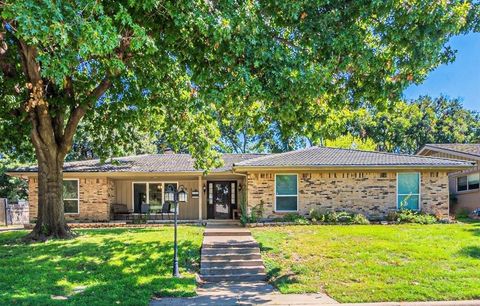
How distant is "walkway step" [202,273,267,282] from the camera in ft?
32.2

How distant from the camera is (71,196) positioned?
64.2 feet

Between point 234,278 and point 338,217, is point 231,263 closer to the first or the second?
point 234,278

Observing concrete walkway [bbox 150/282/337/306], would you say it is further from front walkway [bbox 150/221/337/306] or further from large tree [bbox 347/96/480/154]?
large tree [bbox 347/96/480/154]

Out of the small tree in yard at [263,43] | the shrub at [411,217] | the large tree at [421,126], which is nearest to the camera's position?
the small tree in yard at [263,43]

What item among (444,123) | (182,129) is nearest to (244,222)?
(182,129)

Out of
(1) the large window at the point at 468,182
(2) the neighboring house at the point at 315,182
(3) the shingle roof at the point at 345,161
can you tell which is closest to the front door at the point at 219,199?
(2) the neighboring house at the point at 315,182

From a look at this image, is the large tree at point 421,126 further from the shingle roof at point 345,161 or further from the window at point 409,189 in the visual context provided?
the window at point 409,189

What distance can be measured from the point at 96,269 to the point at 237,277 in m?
3.35

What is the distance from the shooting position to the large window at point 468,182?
21.9 metres

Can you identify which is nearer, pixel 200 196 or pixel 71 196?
pixel 71 196

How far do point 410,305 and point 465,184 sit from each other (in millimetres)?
18437

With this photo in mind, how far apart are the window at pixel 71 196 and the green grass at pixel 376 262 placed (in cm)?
1010

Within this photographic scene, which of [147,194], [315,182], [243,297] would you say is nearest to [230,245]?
[243,297]

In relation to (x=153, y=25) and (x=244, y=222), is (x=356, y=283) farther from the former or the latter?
(x=244, y=222)
